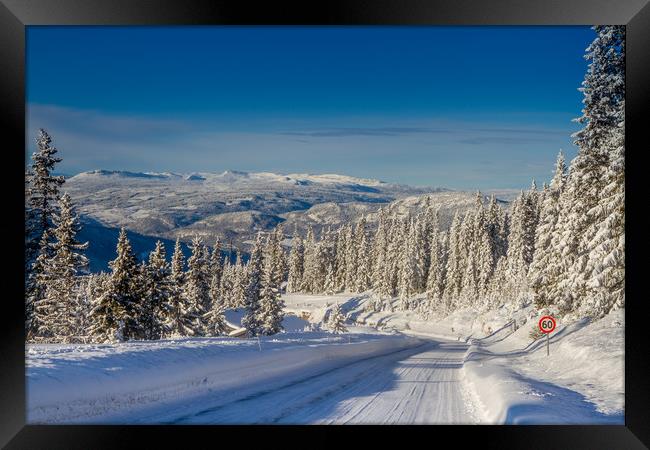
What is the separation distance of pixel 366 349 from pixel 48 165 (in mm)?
15076

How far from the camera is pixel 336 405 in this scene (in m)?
11.2

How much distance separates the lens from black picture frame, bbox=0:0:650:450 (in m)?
10.2

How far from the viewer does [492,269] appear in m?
65.1

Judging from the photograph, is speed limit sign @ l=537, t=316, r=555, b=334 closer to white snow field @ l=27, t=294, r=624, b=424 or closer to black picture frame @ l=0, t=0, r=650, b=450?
white snow field @ l=27, t=294, r=624, b=424

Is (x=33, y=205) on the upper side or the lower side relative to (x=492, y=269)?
upper

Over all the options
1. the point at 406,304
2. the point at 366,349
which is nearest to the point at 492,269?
the point at 406,304

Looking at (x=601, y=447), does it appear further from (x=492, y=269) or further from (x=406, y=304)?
(x=406, y=304)

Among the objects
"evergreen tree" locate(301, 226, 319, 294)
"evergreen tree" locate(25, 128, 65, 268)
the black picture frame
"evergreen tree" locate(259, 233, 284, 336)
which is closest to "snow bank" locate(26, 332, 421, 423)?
the black picture frame

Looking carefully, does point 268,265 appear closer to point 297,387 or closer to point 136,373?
point 297,387
